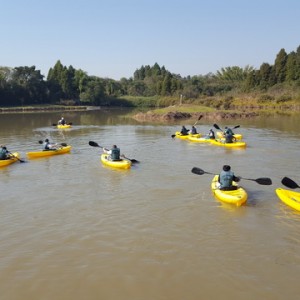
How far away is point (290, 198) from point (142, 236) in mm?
5473

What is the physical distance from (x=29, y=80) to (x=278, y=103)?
183 feet

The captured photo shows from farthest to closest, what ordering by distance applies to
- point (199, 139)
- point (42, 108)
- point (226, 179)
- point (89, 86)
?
point (89, 86) → point (42, 108) → point (199, 139) → point (226, 179)

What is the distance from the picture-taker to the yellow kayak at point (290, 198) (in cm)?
1273

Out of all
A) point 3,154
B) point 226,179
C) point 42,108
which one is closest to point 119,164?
point 3,154

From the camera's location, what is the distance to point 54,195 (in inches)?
603

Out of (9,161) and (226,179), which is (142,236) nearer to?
(226,179)

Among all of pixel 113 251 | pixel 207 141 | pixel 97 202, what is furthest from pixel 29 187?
pixel 207 141

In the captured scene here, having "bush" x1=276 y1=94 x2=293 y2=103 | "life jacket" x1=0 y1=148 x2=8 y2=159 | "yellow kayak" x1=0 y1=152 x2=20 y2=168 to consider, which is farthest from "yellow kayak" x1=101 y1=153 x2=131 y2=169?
"bush" x1=276 y1=94 x2=293 y2=103

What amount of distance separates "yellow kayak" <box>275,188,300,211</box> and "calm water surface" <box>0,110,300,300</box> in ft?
0.80

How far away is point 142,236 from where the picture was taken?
11047mm

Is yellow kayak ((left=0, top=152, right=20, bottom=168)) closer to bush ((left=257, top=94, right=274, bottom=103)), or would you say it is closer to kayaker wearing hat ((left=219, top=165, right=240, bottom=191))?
kayaker wearing hat ((left=219, top=165, right=240, bottom=191))

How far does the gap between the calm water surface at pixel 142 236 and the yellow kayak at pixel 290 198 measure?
244 mm

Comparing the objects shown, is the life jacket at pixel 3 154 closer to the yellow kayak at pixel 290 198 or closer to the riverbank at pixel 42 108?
the yellow kayak at pixel 290 198

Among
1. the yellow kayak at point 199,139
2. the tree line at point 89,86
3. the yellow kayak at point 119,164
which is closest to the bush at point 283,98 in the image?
the tree line at point 89,86
